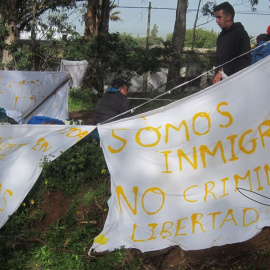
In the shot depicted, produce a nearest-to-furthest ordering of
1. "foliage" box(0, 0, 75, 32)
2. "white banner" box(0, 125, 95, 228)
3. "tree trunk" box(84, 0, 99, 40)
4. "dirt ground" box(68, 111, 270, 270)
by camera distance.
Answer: "dirt ground" box(68, 111, 270, 270), "white banner" box(0, 125, 95, 228), "foliage" box(0, 0, 75, 32), "tree trunk" box(84, 0, 99, 40)

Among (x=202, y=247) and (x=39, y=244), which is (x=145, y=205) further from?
(x=39, y=244)

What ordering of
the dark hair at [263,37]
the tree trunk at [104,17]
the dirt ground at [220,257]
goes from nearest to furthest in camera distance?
1. the dirt ground at [220,257]
2. the dark hair at [263,37]
3. the tree trunk at [104,17]

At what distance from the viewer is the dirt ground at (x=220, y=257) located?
308 centimetres

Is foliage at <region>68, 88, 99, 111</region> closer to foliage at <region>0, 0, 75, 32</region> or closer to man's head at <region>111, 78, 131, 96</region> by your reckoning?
foliage at <region>0, 0, 75, 32</region>

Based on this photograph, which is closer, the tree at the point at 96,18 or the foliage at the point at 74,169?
the foliage at the point at 74,169

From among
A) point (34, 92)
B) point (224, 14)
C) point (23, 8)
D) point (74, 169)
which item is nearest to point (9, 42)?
point (23, 8)

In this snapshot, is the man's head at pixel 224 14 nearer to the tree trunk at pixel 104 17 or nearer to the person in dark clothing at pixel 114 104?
the person in dark clothing at pixel 114 104

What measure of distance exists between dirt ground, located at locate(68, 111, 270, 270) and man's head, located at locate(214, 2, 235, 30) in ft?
7.09

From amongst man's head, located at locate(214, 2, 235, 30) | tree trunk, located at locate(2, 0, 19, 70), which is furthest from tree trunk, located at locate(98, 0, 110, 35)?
man's head, located at locate(214, 2, 235, 30)

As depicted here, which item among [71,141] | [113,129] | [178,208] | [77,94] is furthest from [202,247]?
[77,94]

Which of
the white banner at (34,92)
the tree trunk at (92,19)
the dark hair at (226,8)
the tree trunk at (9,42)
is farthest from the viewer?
the tree trunk at (92,19)

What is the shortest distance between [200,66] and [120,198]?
13039mm

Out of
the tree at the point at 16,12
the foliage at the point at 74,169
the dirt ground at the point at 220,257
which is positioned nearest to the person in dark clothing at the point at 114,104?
the foliage at the point at 74,169

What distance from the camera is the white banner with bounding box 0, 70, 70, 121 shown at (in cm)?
725
